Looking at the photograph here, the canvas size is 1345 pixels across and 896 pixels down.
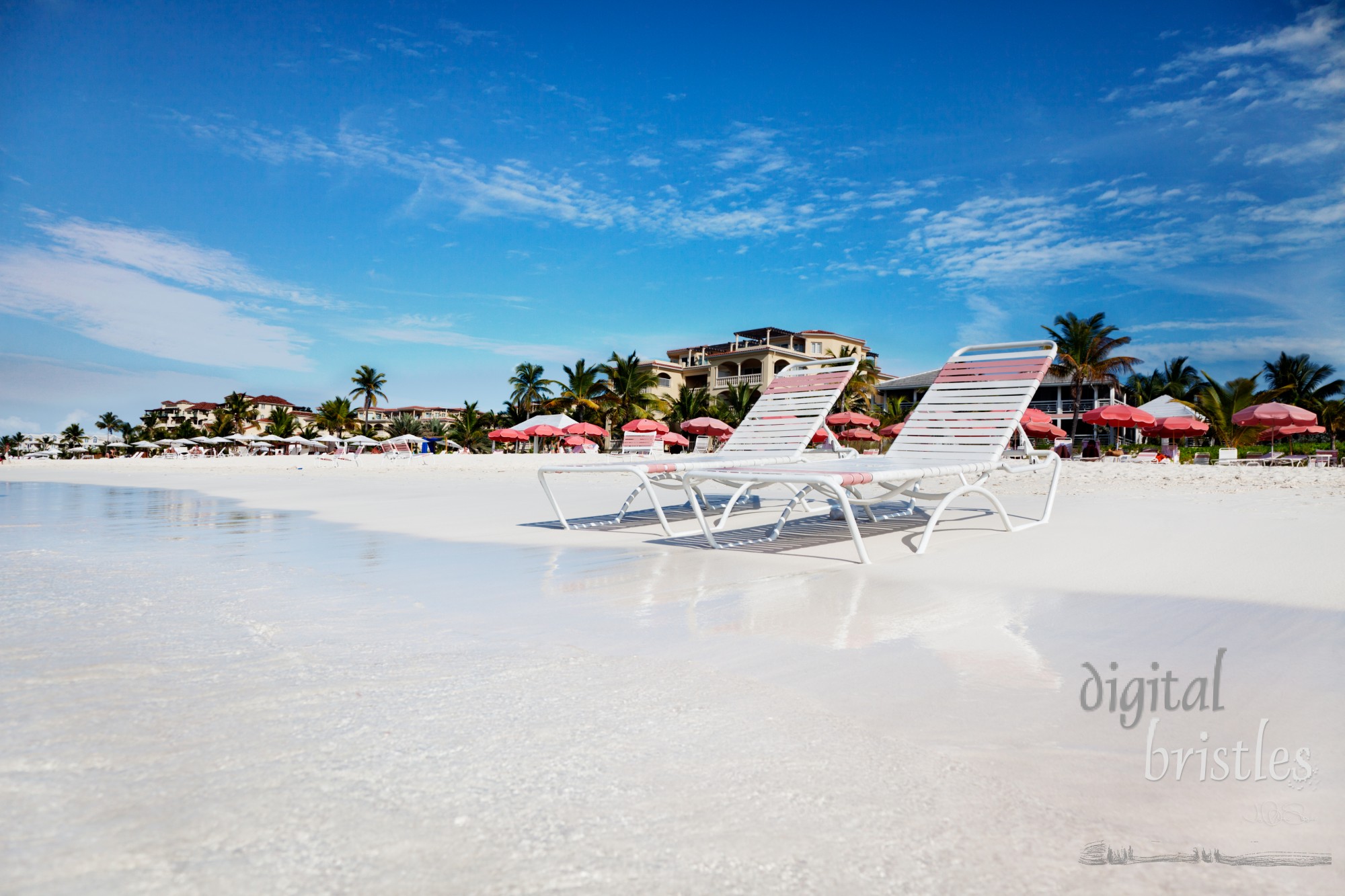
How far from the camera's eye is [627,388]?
40.7 m

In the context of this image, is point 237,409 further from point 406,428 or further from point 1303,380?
point 1303,380

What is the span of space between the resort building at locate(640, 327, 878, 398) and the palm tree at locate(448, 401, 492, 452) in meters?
16.3

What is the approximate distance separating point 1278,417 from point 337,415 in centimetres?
6325

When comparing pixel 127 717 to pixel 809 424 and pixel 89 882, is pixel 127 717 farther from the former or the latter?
pixel 809 424

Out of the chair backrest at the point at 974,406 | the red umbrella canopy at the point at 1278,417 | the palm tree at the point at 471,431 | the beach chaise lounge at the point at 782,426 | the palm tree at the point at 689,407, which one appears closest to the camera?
the chair backrest at the point at 974,406

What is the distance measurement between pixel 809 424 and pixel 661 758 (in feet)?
19.1

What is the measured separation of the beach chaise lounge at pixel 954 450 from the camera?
511cm

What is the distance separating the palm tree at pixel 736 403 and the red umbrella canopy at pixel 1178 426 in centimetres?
1969

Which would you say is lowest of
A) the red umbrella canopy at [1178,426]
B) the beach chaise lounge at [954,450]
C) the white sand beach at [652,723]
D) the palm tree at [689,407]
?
the white sand beach at [652,723]

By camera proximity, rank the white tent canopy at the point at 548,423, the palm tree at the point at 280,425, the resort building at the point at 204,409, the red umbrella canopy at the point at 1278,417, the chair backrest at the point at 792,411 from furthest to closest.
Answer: the resort building at the point at 204,409, the palm tree at the point at 280,425, the white tent canopy at the point at 548,423, the red umbrella canopy at the point at 1278,417, the chair backrest at the point at 792,411

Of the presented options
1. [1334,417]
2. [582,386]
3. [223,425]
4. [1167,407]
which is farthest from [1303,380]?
[223,425]

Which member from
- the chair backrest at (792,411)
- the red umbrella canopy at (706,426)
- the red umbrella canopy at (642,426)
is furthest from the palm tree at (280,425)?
the chair backrest at (792,411)

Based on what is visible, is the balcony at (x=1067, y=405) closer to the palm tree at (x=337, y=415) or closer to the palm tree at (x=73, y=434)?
the palm tree at (x=337, y=415)

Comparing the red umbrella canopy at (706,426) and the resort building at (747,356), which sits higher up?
the resort building at (747,356)
